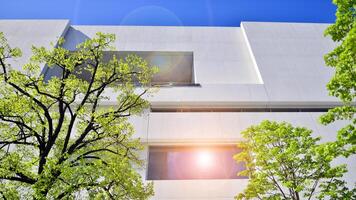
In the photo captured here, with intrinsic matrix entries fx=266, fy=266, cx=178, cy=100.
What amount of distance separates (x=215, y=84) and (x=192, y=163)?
5470 millimetres

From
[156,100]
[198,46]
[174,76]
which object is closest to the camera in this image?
[156,100]

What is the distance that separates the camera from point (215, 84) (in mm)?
16828

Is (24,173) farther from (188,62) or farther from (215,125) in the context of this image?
(188,62)

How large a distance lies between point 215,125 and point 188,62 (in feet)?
26.1

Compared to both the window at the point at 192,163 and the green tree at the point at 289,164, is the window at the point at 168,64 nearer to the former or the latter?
the window at the point at 192,163

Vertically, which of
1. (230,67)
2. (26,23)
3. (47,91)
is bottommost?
(47,91)

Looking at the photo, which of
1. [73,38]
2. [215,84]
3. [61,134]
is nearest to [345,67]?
[61,134]

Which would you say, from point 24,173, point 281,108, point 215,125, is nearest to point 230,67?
point 281,108

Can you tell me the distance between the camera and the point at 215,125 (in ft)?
47.9

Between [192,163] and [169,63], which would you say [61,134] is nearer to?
[192,163]

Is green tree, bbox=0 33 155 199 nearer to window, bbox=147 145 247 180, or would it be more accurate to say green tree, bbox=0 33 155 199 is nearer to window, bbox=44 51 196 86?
window, bbox=147 145 247 180

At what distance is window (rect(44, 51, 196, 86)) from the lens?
2041 centimetres

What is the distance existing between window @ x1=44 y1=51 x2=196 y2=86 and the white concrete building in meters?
0.08

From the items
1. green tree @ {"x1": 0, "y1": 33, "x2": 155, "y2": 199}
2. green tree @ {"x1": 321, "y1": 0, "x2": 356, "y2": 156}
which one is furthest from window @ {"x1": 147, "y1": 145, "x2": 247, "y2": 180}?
green tree @ {"x1": 321, "y1": 0, "x2": 356, "y2": 156}
